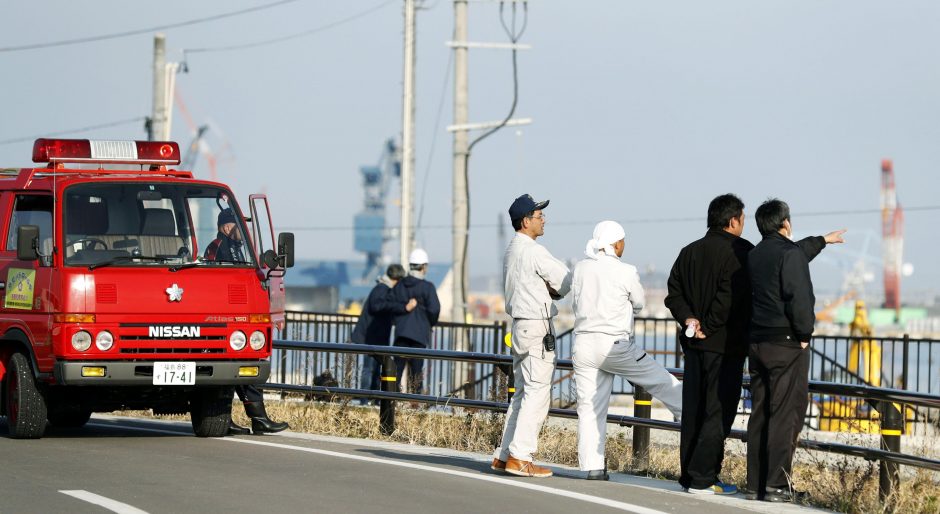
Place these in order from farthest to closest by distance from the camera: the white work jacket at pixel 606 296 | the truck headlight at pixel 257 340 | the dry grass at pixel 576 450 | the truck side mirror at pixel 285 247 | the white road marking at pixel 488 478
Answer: the truck side mirror at pixel 285 247 → the truck headlight at pixel 257 340 → the white work jacket at pixel 606 296 → the dry grass at pixel 576 450 → the white road marking at pixel 488 478

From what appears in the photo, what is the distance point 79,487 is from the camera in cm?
913

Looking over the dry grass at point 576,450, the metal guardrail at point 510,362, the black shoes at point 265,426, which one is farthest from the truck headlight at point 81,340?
the dry grass at point 576,450

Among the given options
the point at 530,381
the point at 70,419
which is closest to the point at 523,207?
the point at 530,381

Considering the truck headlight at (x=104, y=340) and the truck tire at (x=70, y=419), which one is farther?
the truck tire at (x=70, y=419)

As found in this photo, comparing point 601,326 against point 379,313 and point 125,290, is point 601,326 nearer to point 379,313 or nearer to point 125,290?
point 125,290

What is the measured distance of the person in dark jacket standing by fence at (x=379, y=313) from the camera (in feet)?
56.7

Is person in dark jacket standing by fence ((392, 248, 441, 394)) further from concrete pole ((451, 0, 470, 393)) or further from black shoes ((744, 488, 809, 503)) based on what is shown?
concrete pole ((451, 0, 470, 393))

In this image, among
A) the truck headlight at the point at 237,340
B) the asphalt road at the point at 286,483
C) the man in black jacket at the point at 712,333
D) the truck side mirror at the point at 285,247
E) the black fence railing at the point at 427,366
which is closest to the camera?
the asphalt road at the point at 286,483

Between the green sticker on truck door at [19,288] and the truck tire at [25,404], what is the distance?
451mm

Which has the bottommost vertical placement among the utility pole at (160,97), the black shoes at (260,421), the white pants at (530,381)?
the black shoes at (260,421)

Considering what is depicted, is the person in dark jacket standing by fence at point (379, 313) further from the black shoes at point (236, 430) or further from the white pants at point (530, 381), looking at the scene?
the white pants at point (530, 381)

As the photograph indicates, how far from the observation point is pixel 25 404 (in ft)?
38.4

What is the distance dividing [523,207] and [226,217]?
341 centimetres

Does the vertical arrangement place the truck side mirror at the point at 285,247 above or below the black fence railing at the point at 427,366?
above
